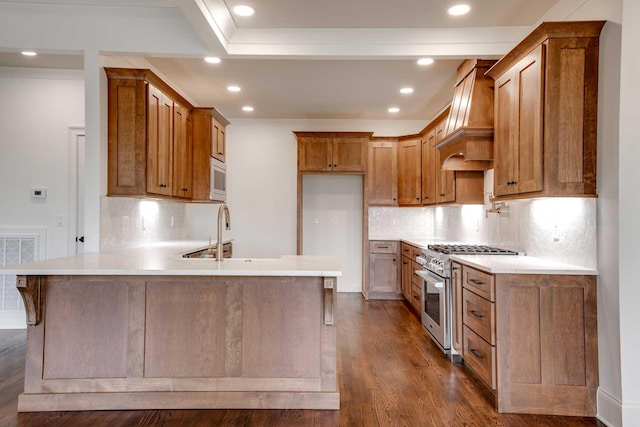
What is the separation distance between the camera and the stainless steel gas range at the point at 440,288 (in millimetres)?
3434

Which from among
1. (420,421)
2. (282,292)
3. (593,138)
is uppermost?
(593,138)

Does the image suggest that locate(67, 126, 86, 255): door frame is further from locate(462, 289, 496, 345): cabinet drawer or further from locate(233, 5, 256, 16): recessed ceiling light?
locate(462, 289, 496, 345): cabinet drawer

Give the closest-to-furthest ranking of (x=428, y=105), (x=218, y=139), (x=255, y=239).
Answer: (x=218, y=139)
(x=428, y=105)
(x=255, y=239)

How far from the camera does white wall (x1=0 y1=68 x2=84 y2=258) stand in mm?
4219

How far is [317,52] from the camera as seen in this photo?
10.9 feet

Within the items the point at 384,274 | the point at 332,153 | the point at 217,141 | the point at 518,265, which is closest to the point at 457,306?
the point at 518,265

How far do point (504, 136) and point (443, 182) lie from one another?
1643mm

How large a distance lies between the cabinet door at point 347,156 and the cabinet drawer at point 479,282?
111 inches

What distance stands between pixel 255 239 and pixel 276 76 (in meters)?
2.64

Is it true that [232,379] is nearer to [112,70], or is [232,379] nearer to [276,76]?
[112,70]

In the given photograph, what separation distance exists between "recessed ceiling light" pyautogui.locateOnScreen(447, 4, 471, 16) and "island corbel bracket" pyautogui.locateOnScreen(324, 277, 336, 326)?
2196 millimetres

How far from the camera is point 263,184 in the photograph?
6.06 metres

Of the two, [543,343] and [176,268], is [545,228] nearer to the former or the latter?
[543,343]

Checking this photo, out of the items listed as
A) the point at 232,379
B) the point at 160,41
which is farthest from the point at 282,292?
the point at 160,41
